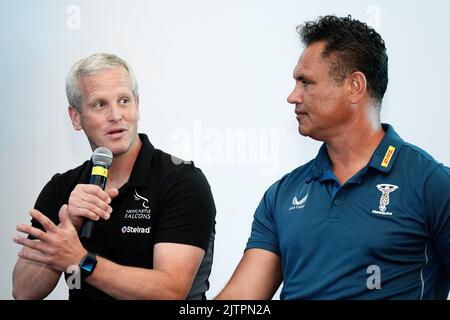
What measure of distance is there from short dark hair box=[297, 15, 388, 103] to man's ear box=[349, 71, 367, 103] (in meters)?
0.02

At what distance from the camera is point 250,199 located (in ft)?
9.20

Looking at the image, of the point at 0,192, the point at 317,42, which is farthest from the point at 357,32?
the point at 0,192

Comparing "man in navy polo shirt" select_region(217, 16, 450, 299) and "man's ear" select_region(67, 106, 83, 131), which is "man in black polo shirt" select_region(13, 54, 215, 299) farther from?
"man in navy polo shirt" select_region(217, 16, 450, 299)

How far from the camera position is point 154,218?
7.11 ft

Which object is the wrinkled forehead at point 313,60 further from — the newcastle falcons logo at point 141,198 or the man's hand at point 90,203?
the man's hand at point 90,203

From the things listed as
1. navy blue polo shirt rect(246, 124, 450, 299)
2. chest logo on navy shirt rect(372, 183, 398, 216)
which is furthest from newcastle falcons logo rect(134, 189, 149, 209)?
chest logo on navy shirt rect(372, 183, 398, 216)

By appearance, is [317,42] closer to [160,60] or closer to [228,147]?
[228,147]

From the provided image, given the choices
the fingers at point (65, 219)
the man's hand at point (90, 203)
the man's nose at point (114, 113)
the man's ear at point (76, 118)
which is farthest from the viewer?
the man's ear at point (76, 118)

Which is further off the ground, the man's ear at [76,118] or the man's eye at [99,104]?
the man's eye at [99,104]

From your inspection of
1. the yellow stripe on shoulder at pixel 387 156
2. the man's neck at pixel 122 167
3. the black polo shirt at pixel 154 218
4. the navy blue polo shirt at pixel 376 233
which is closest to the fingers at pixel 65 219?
the black polo shirt at pixel 154 218

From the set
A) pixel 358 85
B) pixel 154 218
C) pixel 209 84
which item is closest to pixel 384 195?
pixel 358 85

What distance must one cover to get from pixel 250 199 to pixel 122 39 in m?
0.93

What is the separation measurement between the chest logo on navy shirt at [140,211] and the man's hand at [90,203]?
1.09 feet

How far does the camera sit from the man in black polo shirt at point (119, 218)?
1904 mm
